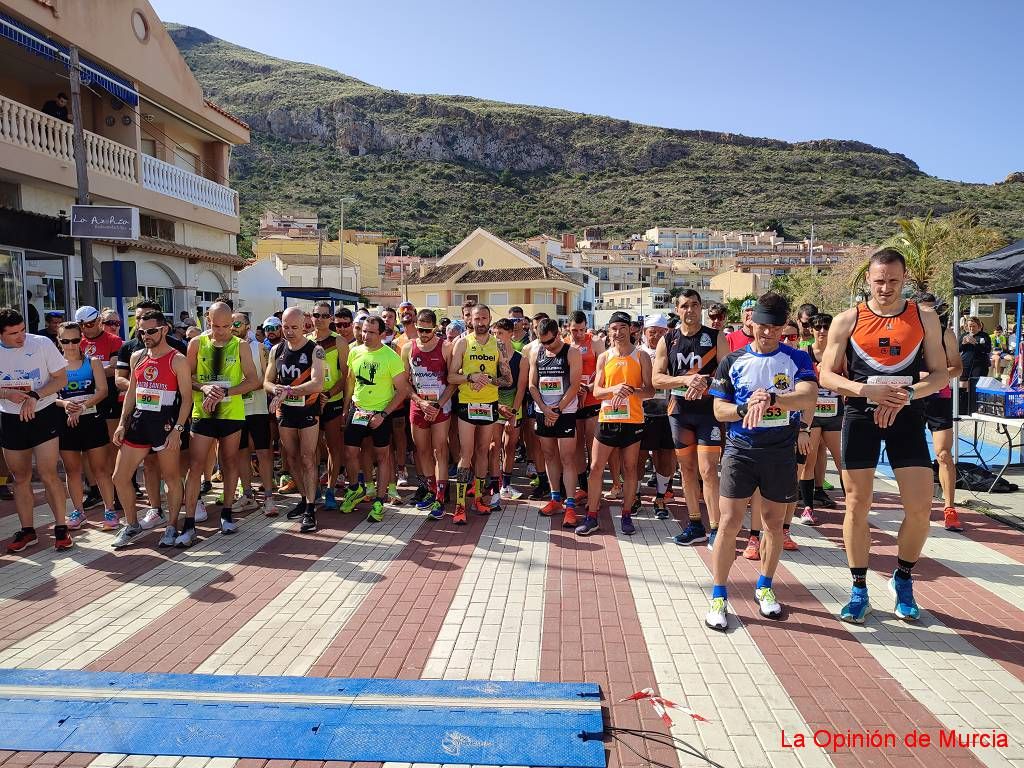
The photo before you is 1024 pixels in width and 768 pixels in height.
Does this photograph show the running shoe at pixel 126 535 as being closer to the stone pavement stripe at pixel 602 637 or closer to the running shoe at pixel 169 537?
the running shoe at pixel 169 537

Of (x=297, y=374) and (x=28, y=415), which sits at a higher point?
(x=297, y=374)

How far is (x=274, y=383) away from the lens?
264 inches

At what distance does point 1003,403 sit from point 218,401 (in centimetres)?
921

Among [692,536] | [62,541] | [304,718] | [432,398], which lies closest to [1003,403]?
[692,536]

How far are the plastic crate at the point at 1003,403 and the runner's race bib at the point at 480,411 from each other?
607 cm

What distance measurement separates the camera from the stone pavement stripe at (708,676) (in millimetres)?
3064

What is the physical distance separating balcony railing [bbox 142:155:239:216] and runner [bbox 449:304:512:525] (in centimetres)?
1474

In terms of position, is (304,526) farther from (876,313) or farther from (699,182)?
(699,182)

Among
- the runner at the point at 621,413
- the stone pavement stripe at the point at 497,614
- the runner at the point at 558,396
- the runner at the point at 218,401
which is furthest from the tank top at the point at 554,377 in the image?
the runner at the point at 218,401

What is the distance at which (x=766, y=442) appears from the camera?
435cm

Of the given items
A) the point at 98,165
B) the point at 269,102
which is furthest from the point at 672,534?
the point at 269,102

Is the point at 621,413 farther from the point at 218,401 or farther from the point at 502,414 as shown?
the point at 218,401

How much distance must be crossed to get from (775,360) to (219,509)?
19.9ft

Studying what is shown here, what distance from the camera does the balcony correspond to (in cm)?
1335
